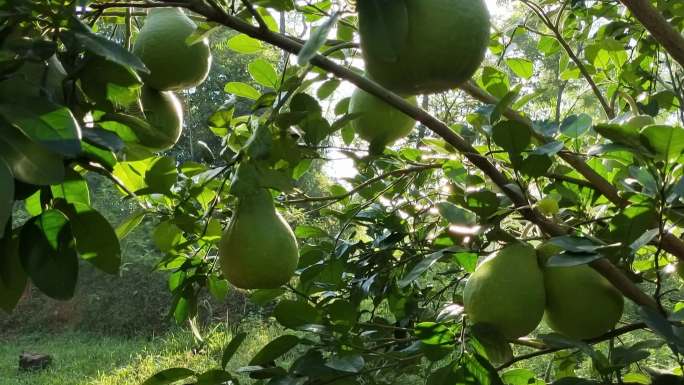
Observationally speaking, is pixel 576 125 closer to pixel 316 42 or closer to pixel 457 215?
pixel 457 215

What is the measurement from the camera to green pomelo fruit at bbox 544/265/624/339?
61cm

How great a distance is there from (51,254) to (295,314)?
1.03 feet

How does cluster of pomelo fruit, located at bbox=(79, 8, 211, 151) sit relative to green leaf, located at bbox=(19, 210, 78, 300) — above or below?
above

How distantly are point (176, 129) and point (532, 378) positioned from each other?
0.47m

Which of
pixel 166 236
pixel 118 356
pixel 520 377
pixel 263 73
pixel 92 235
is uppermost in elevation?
pixel 263 73

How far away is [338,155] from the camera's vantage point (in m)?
0.99

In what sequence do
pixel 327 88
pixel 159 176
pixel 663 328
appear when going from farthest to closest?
pixel 327 88, pixel 159 176, pixel 663 328

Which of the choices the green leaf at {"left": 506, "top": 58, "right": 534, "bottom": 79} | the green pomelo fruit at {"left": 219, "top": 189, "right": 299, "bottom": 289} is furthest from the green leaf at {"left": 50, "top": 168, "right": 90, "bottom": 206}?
the green leaf at {"left": 506, "top": 58, "right": 534, "bottom": 79}

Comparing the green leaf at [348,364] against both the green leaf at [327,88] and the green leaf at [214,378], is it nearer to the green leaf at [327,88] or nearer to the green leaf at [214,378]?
the green leaf at [214,378]

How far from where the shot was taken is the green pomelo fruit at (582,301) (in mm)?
615

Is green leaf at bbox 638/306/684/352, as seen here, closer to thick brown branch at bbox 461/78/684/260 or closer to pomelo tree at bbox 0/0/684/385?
pomelo tree at bbox 0/0/684/385

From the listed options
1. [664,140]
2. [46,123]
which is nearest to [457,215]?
[664,140]

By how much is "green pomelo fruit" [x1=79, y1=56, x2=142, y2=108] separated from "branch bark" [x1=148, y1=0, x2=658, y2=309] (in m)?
0.07

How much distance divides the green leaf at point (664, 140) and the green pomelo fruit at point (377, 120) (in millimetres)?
238
